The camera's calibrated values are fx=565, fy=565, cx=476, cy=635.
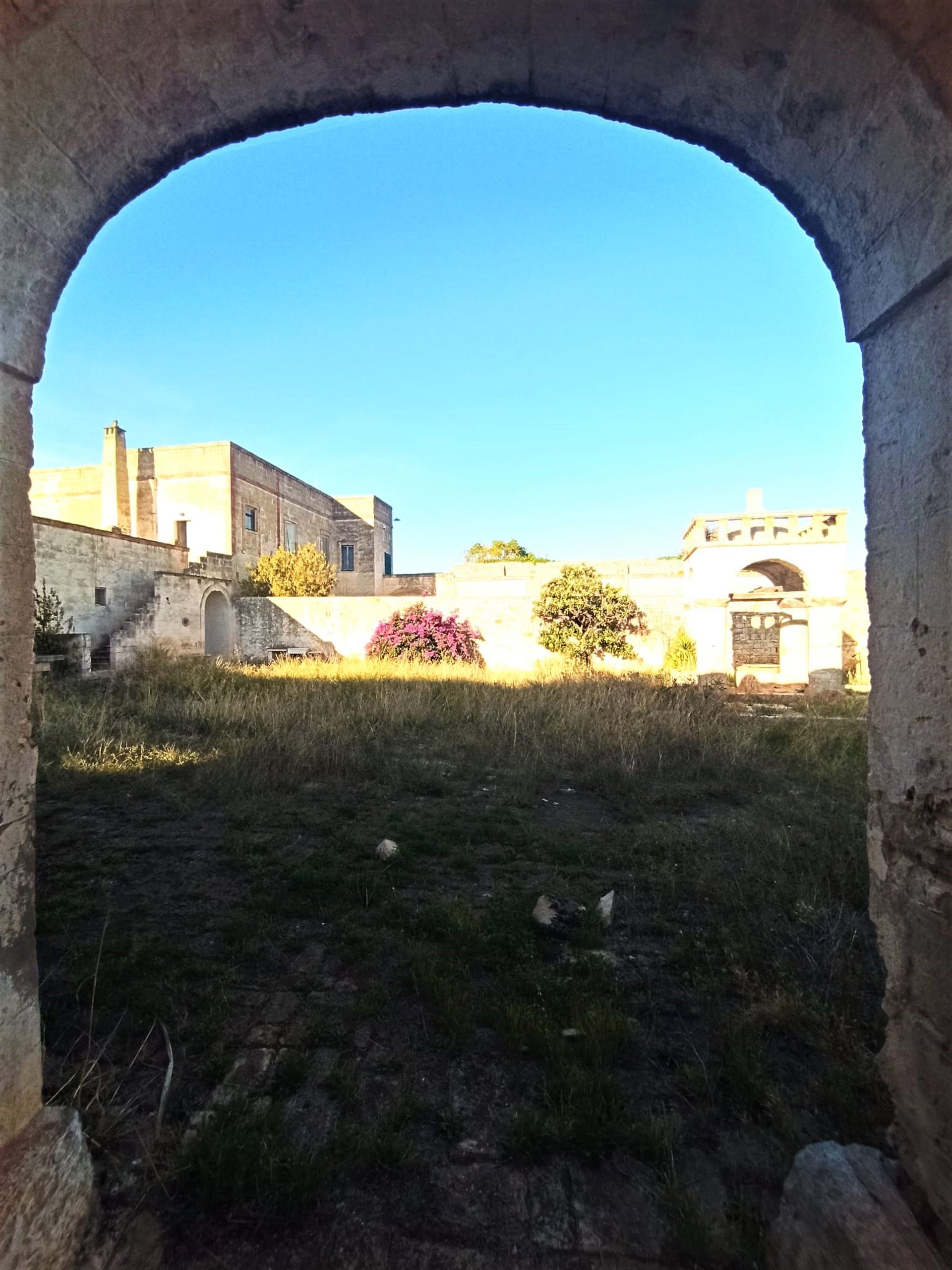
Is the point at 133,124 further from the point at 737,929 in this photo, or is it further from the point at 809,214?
the point at 737,929

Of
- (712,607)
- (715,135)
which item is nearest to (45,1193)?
(715,135)

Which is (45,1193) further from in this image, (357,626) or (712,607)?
(357,626)

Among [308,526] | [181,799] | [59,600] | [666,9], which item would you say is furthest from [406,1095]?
[308,526]

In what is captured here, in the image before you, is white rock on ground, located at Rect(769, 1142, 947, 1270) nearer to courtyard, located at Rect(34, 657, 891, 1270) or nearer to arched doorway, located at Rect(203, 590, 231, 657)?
courtyard, located at Rect(34, 657, 891, 1270)

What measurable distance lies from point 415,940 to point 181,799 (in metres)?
3.08

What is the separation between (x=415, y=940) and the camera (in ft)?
8.78

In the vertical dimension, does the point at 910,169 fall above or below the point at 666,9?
below

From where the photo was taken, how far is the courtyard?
55.6 inches

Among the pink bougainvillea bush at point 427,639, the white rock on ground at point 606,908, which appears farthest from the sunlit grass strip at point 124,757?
the pink bougainvillea bush at point 427,639

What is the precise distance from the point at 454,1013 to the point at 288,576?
20133 millimetres

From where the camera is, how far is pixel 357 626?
676 inches

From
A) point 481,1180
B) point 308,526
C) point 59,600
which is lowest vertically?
point 481,1180

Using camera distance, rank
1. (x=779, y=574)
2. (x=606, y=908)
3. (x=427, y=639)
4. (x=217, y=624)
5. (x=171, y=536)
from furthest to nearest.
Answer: (x=171, y=536), (x=217, y=624), (x=427, y=639), (x=779, y=574), (x=606, y=908)

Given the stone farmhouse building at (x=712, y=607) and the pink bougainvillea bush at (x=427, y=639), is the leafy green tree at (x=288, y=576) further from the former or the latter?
the pink bougainvillea bush at (x=427, y=639)
